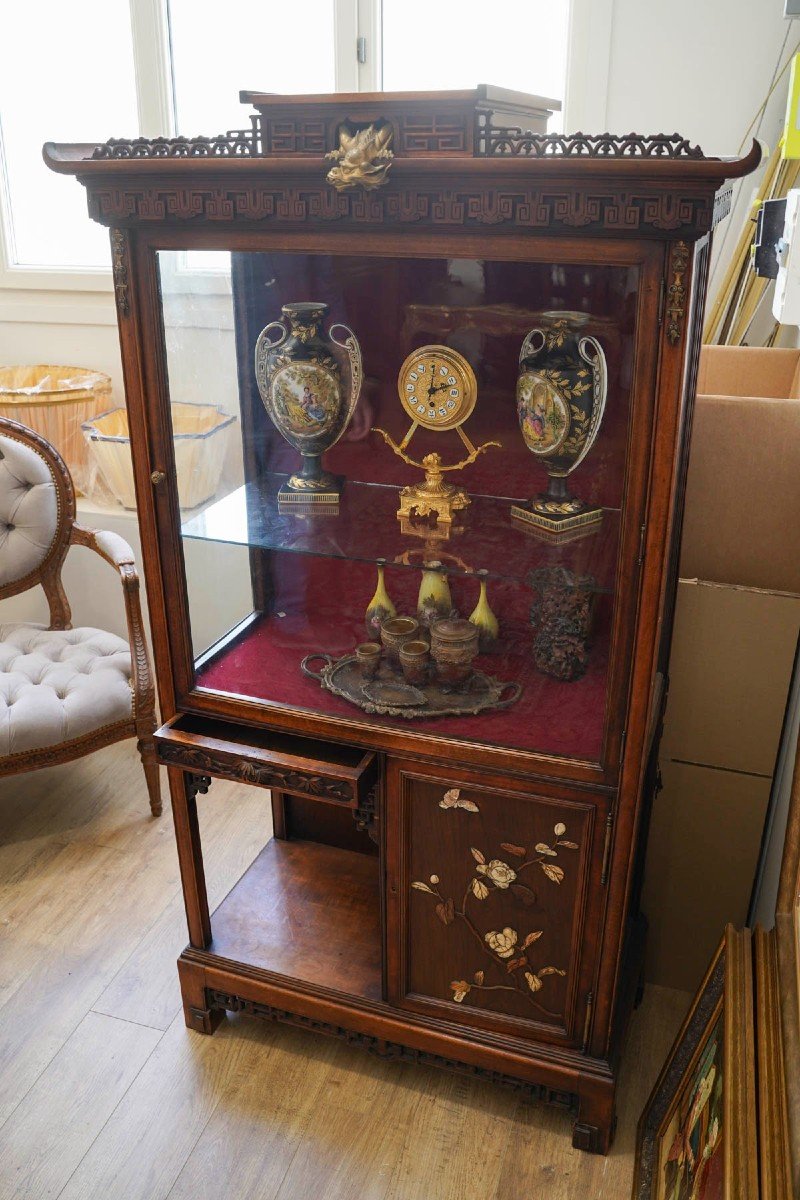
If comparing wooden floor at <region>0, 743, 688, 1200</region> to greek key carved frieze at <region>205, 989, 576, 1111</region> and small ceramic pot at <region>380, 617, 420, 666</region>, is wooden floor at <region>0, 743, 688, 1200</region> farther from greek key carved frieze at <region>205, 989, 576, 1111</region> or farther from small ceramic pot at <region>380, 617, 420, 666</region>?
small ceramic pot at <region>380, 617, 420, 666</region>

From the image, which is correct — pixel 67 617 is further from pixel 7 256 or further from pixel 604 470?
pixel 604 470

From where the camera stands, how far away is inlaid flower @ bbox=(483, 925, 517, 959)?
5.57 ft

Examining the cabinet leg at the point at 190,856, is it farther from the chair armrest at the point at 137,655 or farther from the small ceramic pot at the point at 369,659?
the chair armrest at the point at 137,655

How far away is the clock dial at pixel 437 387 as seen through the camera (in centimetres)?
161

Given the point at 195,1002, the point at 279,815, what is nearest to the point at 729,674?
the point at 279,815

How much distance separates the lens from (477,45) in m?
2.42

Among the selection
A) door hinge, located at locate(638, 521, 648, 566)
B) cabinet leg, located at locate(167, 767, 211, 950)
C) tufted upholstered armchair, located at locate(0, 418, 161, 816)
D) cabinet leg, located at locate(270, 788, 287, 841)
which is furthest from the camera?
tufted upholstered armchair, located at locate(0, 418, 161, 816)

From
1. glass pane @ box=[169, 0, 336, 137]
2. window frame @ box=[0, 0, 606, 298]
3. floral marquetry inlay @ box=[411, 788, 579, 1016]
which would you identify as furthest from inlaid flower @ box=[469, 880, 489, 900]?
glass pane @ box=[169, 0, 336, 137]

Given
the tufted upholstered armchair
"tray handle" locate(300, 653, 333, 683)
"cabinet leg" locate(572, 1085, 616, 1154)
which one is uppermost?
"tray handle" locate(300, 653, 333, 683)

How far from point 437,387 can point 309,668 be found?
53 cm

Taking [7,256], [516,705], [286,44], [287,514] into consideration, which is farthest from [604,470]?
[7,256]

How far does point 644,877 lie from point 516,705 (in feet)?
2.00

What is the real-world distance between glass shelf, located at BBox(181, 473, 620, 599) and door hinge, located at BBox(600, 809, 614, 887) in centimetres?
35

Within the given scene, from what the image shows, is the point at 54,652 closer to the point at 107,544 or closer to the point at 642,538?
the point at 107,544
